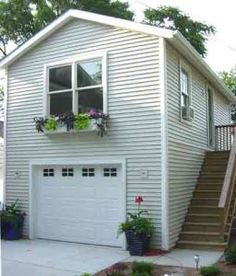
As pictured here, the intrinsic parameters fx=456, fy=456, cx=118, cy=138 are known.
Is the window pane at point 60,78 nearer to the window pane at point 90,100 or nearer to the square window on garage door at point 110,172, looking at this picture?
the window pane at point 90,100

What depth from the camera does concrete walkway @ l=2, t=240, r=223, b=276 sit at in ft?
28.5

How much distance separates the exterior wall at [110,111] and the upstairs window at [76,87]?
0.27 metres

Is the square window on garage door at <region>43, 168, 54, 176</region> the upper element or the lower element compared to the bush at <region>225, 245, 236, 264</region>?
upper

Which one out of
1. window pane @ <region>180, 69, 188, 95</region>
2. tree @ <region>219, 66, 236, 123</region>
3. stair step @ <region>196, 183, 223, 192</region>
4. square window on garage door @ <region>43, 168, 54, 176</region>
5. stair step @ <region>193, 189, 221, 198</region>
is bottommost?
stair step @ <region>193, 189, 221, 198</region>

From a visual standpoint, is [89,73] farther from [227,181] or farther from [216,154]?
[216,154]

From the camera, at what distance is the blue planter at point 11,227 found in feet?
39.4

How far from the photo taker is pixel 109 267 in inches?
346

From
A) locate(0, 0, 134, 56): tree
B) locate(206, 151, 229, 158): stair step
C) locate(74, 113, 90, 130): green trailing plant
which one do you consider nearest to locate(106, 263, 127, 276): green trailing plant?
locate(74, 113, 90, 130): green trailing plant

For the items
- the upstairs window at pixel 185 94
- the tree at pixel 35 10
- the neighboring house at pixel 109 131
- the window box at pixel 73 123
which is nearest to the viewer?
the neighboring house at pixel 109 131

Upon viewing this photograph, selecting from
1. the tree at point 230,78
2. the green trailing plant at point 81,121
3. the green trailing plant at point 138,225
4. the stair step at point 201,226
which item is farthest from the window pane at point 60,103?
the tree at point 230,78

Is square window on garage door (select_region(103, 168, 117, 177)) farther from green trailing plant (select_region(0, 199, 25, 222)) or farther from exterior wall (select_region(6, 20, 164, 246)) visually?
green trailing plant (select_region(0, 199, 25, 222))

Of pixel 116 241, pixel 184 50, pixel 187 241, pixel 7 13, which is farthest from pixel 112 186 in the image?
pixel 7 13

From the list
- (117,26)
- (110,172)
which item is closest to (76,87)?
(117,26)

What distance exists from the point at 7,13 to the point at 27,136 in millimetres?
13689
